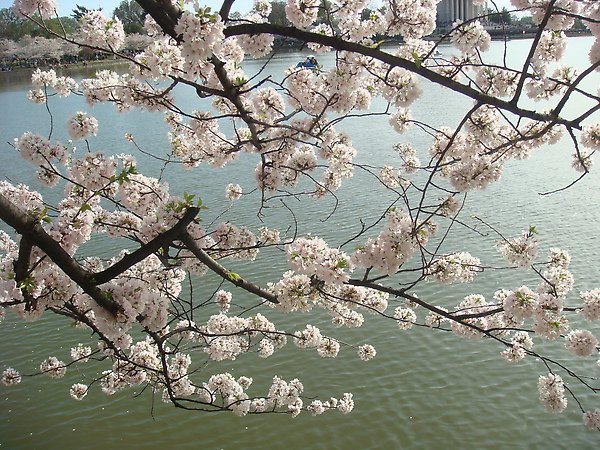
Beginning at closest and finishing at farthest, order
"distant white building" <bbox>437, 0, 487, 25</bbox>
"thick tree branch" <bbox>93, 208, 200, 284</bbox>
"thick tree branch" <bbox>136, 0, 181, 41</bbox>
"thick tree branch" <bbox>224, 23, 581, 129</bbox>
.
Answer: "thick tree branch" <bbox>224, 23, 581, 129</bbox> → "thick tree branch" <bbox>93, 208, 200, 284</bbox> → "thick tree branch" <bbox>136, 0, 181, 41</bbox> → "distant white building" <bbox>437, 0, 487, 25</bbox>

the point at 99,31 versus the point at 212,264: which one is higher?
the point at 99,31

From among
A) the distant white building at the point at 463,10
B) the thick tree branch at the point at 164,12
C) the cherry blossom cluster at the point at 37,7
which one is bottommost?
the thick tree branch at the point at 164,12

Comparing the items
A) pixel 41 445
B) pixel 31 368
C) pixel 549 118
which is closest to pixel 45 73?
pixel 549 118

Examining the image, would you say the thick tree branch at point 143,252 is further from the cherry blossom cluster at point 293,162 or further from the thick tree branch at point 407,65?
the thick tree branch at point 407,65

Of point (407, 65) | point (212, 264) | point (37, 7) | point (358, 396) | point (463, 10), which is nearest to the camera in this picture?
point (407, 65)

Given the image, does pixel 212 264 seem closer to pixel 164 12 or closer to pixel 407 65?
pixel 164 12

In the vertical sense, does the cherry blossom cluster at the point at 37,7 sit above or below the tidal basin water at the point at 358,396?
above

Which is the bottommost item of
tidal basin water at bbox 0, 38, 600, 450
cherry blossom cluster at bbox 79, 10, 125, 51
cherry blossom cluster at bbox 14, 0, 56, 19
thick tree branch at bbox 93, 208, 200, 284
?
tidal basin water at bbox 0, 38, 600, 450

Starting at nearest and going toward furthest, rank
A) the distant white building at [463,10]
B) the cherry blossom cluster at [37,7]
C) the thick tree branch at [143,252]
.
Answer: the thick tree branch at [143,252] → the cherry blossom cluster at [37,7] → the distant white building at [463,10]

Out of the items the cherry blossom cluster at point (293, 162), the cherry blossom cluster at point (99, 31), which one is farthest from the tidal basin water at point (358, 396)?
the cherry blossom cluster at point (99, 31)

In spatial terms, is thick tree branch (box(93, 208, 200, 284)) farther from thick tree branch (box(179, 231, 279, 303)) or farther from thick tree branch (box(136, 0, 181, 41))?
thick tree branch (box(136, 0, 181, 41))

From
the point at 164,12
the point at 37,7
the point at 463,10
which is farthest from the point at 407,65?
the point at 463,10

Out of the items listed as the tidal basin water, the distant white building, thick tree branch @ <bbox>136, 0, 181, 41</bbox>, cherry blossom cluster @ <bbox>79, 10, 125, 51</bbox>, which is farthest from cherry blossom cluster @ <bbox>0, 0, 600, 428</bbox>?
the tidal basin water

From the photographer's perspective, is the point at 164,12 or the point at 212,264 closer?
the point at 164,12
